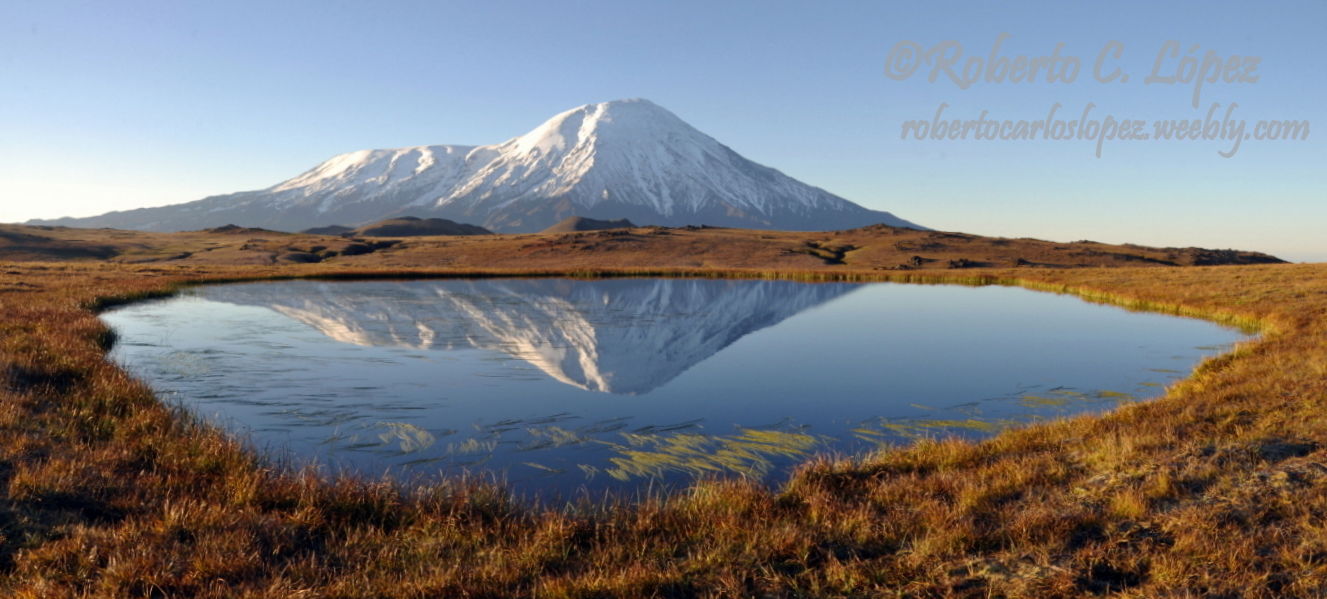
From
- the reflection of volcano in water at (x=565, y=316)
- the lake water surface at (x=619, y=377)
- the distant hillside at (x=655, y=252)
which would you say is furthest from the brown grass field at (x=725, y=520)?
the distant hillside at (x=655, y=252)

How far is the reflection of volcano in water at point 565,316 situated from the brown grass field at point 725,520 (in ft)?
33.4

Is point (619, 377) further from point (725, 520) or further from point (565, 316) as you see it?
point (565, 316)

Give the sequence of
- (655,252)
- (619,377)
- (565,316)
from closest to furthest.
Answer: (619,377)
(565,316)
(655,252)

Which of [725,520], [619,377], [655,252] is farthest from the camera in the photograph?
[655,252]

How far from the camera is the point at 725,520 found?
8133 mm

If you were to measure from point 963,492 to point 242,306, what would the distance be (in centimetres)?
4082

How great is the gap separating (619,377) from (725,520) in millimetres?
12686

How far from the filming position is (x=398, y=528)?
321 inches

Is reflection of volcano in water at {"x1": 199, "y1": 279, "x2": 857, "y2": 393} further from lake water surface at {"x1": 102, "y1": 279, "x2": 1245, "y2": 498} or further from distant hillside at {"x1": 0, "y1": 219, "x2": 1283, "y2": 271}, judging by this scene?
distant hillside at {"x1": 0, "y1": 219, "x2": 1283, "y2": 271}

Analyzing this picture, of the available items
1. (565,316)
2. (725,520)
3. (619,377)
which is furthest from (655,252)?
(725,520)

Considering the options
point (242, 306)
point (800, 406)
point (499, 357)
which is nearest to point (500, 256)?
point (242, 306)

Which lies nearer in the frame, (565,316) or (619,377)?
(619,377)

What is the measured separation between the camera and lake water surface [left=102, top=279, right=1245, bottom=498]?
13.2 m

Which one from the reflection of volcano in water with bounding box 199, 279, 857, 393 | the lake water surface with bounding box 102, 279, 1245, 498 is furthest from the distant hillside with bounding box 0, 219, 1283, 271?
the lake water surface with bounding box 102, 279, 1245, 498
